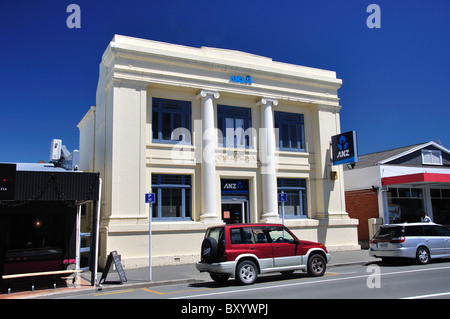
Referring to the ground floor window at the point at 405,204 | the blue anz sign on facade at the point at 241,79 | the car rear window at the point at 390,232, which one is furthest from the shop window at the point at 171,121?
the ground floor window at the point at 405,204

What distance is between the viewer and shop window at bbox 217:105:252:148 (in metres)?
20.0

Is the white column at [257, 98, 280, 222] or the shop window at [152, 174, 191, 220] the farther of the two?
the white column at [257, 98, 280, 222]

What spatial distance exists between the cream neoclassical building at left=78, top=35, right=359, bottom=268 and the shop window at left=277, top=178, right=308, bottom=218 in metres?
0.06

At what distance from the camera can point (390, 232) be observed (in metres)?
15.6

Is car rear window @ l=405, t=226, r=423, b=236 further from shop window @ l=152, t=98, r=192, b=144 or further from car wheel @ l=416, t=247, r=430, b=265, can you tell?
shop window @ l=152, t=98, r=192, b=144

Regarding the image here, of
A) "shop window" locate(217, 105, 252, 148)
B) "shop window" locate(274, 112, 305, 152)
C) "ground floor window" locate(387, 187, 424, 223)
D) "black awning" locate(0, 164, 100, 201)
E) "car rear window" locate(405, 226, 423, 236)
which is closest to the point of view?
"black awning" locate(0, 164, 100, 201)

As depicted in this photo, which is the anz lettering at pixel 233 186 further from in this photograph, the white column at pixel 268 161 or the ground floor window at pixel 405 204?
the ground floor window at pixel 405 204

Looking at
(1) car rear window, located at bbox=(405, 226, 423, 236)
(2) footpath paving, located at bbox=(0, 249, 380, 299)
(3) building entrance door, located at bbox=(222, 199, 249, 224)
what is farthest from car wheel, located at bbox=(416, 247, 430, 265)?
(3) building entrance door, located at bbox=(222, 199, 249, 224)

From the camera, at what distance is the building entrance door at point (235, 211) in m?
19.6

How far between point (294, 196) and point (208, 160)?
545 centimetres

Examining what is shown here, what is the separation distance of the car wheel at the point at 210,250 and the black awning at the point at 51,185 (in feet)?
11.6

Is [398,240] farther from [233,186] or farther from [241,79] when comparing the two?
[241,79]

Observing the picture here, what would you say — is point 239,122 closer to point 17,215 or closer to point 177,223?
point 177,223

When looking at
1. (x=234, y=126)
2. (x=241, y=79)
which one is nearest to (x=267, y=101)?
(x=241, y=79)
